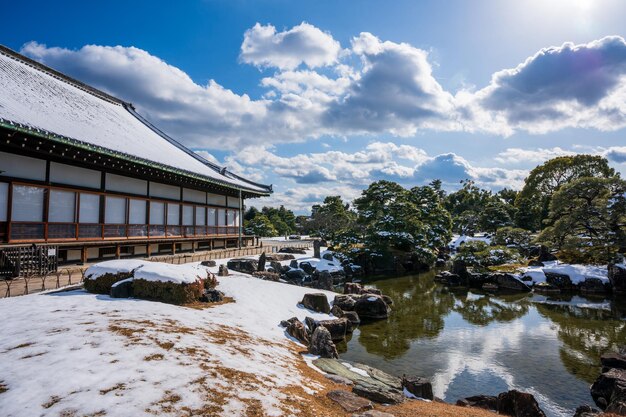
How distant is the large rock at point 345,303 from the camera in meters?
14.4

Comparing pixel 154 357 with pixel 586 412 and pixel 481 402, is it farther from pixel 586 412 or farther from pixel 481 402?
pixel 586 412

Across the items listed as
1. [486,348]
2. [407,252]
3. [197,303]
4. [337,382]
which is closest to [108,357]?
[337,382]

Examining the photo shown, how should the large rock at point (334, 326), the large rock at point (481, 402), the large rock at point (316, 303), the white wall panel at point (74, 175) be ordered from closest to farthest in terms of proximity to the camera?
A: the large rock at point (481, 402) → the large rock at point (334, 326) → the large rock at point (316, 303) → the white wall panel at point (74, 175)

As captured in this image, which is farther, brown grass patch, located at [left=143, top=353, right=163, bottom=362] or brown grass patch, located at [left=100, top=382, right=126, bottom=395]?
brown grass patch, located at [left=143, top=353, right=163, bottom=362]

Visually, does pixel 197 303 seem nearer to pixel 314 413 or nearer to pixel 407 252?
pixel 314 413

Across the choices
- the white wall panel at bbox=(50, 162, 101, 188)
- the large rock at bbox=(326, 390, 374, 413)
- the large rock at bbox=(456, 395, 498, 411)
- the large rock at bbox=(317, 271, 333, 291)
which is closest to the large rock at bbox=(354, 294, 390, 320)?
the large rock at bbox=(317, 271, 333, 291)

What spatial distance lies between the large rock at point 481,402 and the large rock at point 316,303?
21.2ft

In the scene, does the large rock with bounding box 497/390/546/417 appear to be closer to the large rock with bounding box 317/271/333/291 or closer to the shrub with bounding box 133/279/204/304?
the shrub with bounding box 133/279/204/304

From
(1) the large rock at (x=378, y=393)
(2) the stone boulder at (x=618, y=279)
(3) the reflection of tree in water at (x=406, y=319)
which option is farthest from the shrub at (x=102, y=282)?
(2) the stone boulder at (x=618, y=279)

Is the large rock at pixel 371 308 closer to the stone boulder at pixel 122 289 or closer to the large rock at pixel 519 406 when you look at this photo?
the large rock at pixel 519 406

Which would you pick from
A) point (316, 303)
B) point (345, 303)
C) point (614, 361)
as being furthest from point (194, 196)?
point (614, 361)

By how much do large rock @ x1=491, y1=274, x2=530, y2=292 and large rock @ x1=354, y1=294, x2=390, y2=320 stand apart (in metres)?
11.9

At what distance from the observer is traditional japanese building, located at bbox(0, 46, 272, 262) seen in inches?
479

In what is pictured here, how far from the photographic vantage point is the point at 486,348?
1094 cm
